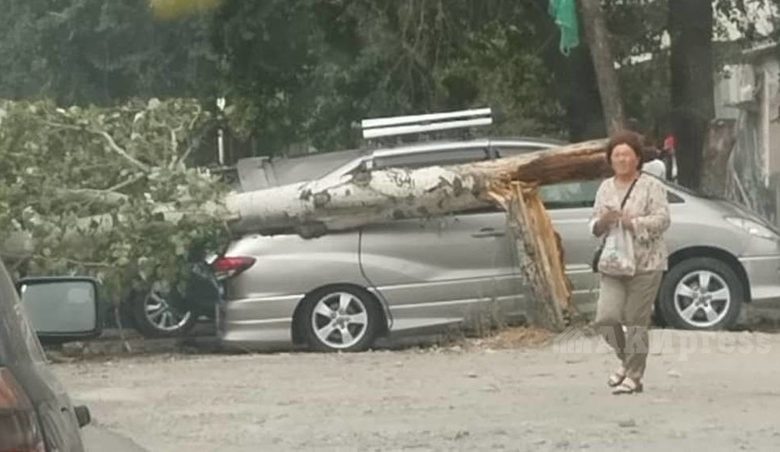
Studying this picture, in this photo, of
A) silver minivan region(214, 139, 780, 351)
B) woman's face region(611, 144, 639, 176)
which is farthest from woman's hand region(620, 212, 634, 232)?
silver minivan region(214, 139, 780, 351)

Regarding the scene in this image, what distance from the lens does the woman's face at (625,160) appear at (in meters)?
11.1

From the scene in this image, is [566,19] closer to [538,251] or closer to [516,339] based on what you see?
[538,251]

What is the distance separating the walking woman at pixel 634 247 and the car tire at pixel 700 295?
148 inches

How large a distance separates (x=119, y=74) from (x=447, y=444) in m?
13.7

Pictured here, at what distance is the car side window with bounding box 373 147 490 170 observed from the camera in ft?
50.8

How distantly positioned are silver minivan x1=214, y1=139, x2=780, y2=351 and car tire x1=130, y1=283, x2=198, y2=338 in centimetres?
146

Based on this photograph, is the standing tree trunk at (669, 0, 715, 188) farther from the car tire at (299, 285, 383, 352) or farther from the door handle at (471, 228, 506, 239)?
the car tire at (299, 285, 383, 352)

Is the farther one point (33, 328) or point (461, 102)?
point (461, 102)

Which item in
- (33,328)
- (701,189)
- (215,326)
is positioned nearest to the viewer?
(33,328)

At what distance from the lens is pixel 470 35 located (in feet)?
65.5

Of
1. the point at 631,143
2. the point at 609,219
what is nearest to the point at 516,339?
the point at 609,219

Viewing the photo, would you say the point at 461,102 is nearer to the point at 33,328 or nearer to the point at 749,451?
the point at 749,451

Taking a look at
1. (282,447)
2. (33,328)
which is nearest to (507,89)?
(282,447)

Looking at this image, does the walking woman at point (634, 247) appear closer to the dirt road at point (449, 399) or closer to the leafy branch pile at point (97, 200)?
the dirt road at point (449, 399)
